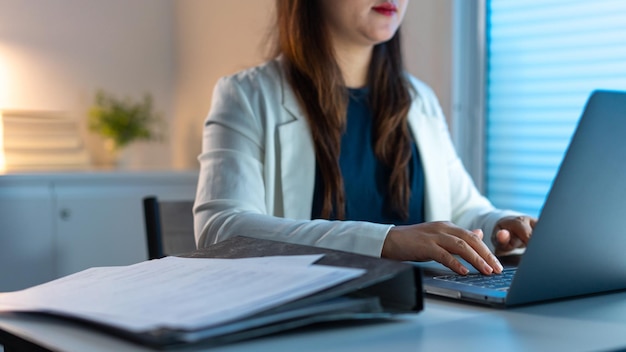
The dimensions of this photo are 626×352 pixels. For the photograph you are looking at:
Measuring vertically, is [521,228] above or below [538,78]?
below

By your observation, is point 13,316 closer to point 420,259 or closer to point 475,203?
point 420,259

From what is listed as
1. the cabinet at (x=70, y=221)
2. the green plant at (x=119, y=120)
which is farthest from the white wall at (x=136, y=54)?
the cabinet at (x=70, y=221)

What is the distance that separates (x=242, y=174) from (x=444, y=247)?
665 mm

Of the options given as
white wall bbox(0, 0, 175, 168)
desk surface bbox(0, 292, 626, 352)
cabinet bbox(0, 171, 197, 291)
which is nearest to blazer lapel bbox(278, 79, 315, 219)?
desk surface bbox(0, 292, 626, 352)

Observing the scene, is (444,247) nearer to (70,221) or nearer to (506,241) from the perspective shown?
(506,241)

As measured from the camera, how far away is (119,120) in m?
3.18

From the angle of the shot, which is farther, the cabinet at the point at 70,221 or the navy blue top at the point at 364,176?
the cabinet at the point at 70,221

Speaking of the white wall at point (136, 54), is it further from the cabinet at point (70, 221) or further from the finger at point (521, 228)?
the finger at point (521, 228)

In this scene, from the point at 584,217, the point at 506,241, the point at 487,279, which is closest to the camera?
the point at 584,217

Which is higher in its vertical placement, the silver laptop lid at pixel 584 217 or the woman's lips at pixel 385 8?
the woman's lips at pixel 385 8

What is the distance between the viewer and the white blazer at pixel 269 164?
1.60 metres

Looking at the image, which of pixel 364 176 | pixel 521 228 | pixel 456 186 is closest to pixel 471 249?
pixel 521 228

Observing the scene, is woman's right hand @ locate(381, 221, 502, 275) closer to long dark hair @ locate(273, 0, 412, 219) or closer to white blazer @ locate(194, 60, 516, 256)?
white blazer @ locate(194, 60, 516, 256)

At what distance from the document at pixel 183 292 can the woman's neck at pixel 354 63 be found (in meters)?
1.06
